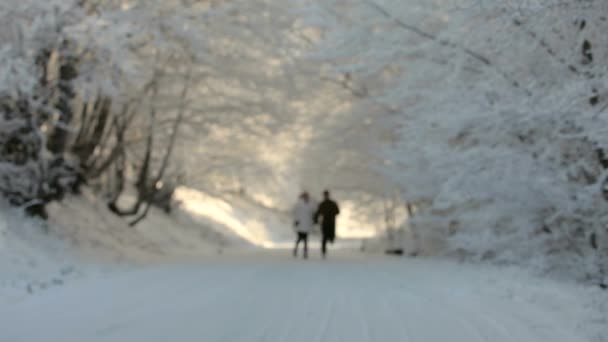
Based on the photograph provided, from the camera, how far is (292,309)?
6590 mm

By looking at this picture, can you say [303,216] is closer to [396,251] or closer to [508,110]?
[396,251]

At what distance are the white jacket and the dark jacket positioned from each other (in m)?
0.21

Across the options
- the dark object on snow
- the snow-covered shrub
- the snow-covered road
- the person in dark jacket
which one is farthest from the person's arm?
the snow-covered road

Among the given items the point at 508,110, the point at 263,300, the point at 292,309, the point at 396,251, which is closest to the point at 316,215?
the point at 396,251

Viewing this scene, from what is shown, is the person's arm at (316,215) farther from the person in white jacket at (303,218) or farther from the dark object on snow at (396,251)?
the dark object on snow at (396,251)

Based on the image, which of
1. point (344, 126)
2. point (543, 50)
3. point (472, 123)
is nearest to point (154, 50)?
point (344, 126)

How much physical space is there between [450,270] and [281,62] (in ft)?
25.0

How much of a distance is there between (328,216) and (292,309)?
8.58 metres

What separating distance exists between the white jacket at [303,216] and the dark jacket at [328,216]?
21 cm

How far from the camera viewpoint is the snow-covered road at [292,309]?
5422 mm

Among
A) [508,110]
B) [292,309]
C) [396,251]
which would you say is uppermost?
[508,110]

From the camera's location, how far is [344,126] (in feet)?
60.3

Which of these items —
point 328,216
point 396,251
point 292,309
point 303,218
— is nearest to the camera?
point 292,309

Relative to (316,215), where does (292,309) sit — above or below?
below
